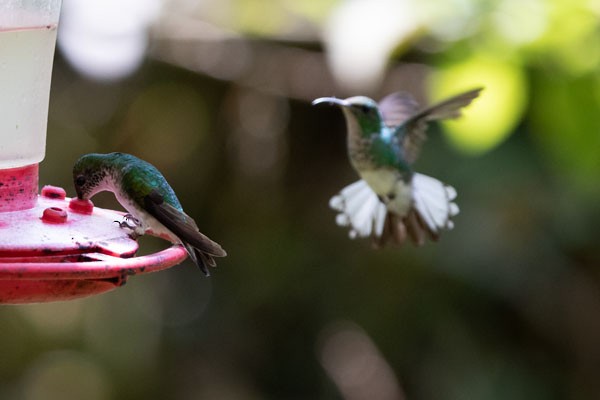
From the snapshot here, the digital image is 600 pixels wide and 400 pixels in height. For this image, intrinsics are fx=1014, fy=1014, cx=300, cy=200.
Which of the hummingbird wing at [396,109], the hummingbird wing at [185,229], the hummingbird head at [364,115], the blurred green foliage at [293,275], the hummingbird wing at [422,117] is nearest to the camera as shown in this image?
the hummingbird wing at [185,229]

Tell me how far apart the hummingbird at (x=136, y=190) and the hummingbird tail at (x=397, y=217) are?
3.15ft

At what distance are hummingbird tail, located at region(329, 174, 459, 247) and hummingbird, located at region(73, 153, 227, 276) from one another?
960mm

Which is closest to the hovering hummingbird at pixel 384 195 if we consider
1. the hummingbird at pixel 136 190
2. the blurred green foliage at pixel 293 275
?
the hummingbird at pixel 136 190

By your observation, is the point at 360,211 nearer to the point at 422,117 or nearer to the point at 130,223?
the point at 422,117

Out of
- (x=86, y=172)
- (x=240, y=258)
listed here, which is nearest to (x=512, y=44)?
(x=86, y=172)

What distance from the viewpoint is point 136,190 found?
301cm

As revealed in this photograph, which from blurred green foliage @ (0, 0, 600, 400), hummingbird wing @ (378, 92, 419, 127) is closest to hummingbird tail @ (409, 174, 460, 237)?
hummingbird wing @ (378, 92, 419, 127)

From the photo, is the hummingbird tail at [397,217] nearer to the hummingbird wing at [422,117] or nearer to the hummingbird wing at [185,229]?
the hummingbird wing at [422,117]

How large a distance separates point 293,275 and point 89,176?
4.58 m

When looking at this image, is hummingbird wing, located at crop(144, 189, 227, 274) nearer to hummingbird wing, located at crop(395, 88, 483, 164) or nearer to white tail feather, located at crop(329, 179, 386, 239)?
white tail feather, located at crop(329, 179, 386, 239)

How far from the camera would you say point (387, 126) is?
429 centimetres

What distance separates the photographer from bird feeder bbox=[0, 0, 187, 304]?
240 centimetres

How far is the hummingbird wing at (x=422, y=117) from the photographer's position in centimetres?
353

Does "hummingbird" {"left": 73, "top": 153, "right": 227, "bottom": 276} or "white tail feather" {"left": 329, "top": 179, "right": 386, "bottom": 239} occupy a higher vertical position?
"hummingbird" {"left": 73, "top": 153, "right": 227, "bottom": 276}
